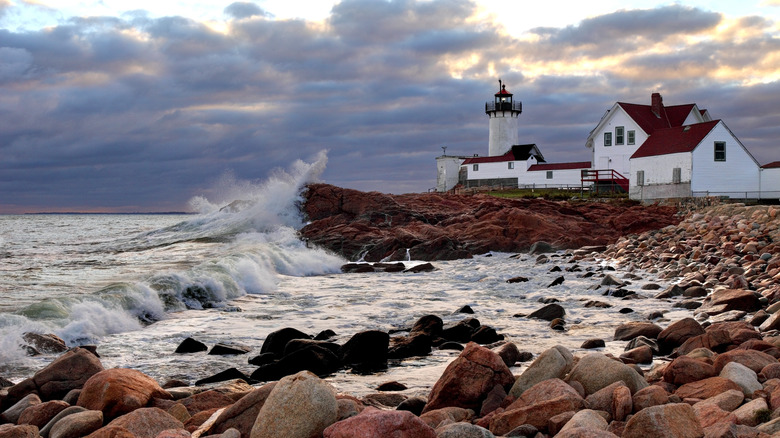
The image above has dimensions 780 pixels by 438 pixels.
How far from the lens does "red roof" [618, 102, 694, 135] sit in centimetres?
4041

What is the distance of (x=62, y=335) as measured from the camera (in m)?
8.99

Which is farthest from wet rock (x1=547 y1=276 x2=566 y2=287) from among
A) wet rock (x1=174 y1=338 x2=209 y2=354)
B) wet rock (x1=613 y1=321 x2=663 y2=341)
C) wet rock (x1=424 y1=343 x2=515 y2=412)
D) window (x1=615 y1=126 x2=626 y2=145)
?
window (x1=615 y1=126 x2=626 y2=145)

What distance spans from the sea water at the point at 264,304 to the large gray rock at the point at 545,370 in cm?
131

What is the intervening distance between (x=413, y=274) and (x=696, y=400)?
13108 millimetres

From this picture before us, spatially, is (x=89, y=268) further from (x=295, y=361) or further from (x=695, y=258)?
(x=695, y=258)

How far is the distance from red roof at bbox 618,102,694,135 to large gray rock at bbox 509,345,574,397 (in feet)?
125

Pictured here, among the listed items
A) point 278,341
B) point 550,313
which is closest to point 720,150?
point 550,313

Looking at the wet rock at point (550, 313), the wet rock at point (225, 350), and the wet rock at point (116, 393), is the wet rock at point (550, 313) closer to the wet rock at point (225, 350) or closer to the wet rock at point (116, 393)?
the wet rock at point (225, 350)

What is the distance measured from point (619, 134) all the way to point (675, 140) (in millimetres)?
7773

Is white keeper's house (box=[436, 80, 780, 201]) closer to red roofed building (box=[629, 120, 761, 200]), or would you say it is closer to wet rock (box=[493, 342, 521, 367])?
red roofed building (box=[629, 120, 761, 200])

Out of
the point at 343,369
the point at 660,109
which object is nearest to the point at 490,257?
the point at 343,369

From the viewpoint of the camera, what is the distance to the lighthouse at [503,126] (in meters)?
58.2

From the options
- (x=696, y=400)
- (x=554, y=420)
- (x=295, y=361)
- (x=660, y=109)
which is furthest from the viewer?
(x=660, y=109)

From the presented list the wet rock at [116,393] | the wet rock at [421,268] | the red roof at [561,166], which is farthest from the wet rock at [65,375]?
the red roof at [561,166]
